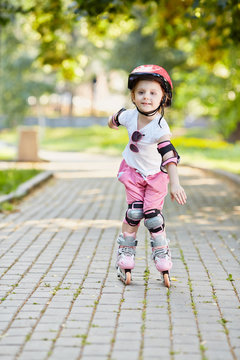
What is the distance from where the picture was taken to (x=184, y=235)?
7680 millimetres

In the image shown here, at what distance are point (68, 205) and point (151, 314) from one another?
599cm

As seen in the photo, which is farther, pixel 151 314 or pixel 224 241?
pixel 224 241

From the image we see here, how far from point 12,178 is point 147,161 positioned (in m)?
8.64

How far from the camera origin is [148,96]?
4992 mm

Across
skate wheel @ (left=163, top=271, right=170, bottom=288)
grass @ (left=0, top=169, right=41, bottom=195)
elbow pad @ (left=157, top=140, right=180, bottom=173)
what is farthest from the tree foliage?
skate wheel @ (left=163, top=271, right=170, bottom=288)

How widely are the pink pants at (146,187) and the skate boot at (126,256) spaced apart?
12.7 inches

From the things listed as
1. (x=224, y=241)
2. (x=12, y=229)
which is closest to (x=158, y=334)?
(x=224, y=241)

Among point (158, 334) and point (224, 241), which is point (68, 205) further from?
point (158, 334)

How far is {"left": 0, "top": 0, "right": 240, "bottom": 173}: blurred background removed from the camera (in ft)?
37.9

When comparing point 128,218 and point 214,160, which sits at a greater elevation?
point 128,218

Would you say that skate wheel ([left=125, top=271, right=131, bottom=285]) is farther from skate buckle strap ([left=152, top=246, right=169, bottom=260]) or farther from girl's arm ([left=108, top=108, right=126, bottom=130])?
girl's arm ([left=108, top=108, right=126, bottom=130])

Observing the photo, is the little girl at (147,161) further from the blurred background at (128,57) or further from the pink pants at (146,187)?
the blurred background at (128,57)

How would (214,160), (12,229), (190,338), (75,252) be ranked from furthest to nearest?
(214,160)
(12,229)
(75,252)
(190,338)

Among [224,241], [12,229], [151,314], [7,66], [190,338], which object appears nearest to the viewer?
[190,338]
